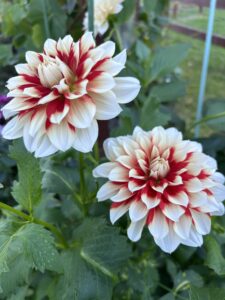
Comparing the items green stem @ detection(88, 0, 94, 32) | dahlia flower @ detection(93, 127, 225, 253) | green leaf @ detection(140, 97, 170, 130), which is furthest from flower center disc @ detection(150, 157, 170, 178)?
green stem @ detection(88, 0, 94, 32)

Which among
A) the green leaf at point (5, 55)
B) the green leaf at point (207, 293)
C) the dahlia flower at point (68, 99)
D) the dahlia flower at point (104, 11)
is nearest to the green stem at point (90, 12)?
the dahlia flower at point (104, 11)

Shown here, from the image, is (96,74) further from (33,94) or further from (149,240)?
(149,240)

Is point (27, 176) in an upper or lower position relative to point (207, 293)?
upper

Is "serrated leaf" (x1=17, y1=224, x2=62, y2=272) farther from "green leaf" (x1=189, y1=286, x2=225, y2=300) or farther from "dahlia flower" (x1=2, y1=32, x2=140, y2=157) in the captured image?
"green leaf" (x1=189, y1=286, x2=225, y2=300)

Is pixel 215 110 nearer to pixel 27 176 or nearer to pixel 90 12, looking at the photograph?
pixel 90 12

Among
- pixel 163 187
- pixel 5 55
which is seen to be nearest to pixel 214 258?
pixel 163 187

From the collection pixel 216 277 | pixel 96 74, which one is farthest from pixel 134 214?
pixel 216 277

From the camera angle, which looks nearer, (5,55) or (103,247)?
(103,247)
